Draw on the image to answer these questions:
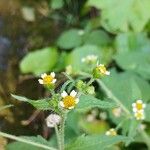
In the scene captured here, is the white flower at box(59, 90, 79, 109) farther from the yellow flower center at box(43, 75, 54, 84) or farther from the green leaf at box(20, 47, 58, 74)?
the green leaf at box(20, 47, 58, 74)

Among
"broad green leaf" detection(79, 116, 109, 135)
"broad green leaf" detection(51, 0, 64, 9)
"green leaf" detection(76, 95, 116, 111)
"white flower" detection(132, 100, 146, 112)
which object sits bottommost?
"broad green leaf" detection(79, 116, 109, 135)

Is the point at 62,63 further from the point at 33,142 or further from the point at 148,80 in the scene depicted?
the point at 33,142

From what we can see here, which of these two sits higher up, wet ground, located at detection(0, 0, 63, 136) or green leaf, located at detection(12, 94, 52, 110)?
green leaf, located at detection(12, 94, 52, 110)

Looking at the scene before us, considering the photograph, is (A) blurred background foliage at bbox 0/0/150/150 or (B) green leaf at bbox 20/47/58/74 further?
(B) green leaf at bbox 20/47/58/74

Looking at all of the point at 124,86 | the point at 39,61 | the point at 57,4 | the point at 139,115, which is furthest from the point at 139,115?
the point at 57,4

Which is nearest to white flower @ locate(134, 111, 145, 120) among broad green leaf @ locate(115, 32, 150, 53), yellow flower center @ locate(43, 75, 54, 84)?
yellow flower center @ locate(43, 75, 54, 84)

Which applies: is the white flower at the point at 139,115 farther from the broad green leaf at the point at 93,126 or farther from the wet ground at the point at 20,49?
the wet ground at the point at 20,49
